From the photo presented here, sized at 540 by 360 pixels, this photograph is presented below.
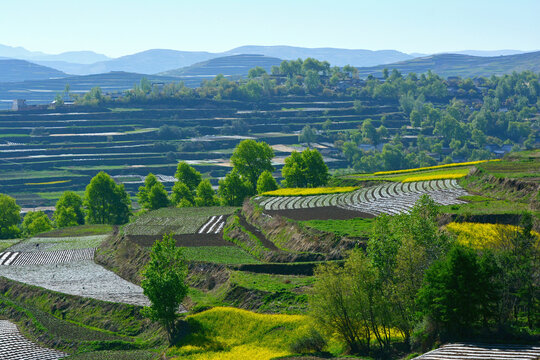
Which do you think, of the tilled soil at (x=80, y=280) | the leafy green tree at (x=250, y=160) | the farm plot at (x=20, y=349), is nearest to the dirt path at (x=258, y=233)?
the tilled soil at (x=80, y=280)

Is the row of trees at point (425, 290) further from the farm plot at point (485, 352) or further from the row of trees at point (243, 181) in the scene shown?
the row of trees at point (243, 181)

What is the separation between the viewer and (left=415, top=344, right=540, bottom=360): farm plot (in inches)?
1832

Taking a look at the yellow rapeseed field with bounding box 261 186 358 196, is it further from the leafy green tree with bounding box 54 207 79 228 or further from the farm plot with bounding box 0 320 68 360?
the farm plot with bounding box 0 320 68 360

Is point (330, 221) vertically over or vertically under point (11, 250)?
over

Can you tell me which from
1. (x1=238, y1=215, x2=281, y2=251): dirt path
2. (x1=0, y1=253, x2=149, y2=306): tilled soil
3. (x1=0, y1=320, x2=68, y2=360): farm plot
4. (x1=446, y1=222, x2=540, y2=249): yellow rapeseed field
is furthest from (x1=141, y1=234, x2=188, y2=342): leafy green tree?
(x1=446, y1=222, x2=540, y2=249): yellow rapeseed field

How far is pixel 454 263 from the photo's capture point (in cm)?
5431

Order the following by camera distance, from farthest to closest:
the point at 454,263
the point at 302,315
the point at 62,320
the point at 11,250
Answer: the point at 11,250, the point at 62,320, the point at 302,315, the point at 454,263

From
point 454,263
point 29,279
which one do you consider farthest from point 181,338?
point 29,279

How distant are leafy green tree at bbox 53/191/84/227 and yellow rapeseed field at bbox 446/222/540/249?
339ft

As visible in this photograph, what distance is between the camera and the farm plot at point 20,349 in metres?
71.8

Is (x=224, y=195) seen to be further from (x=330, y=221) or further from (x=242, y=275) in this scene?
(x=242, y=275)

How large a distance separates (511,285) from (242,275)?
3505 centimetres

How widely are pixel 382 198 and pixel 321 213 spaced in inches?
481

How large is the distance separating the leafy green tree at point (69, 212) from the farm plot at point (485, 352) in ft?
409
